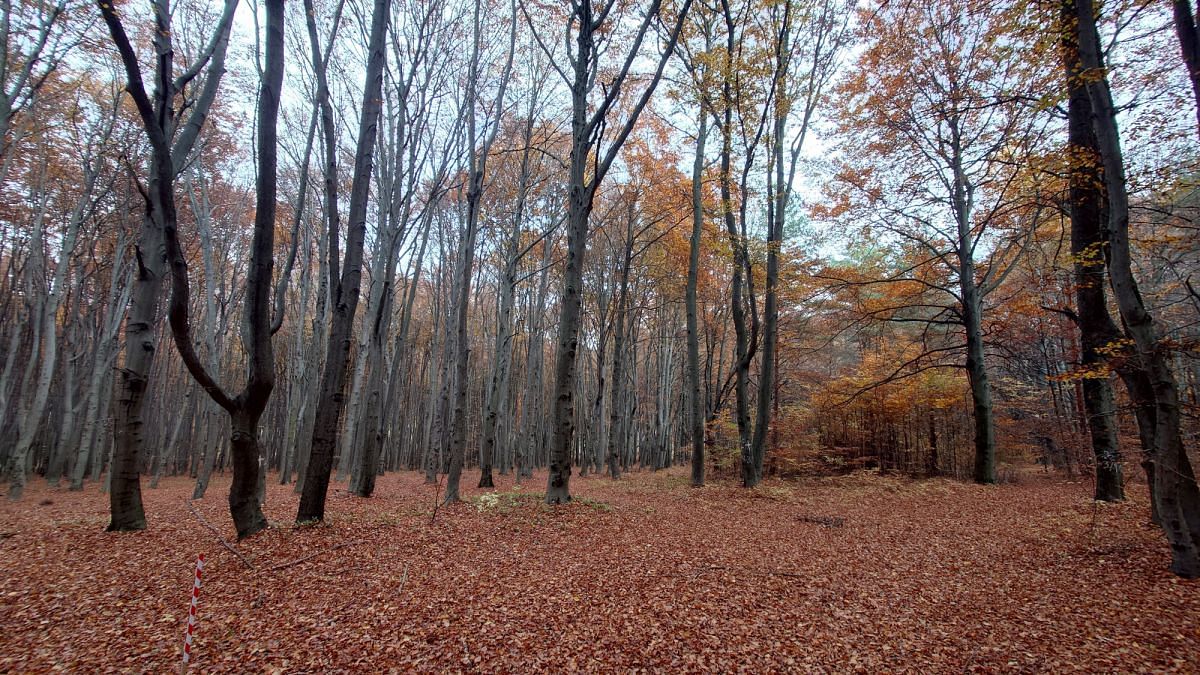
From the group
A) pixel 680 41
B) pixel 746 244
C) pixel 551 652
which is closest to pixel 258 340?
pixel 551 652

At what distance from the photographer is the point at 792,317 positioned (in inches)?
706

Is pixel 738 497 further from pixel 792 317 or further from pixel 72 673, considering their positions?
pixel 792 317

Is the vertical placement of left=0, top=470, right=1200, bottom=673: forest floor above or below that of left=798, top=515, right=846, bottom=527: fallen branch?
above

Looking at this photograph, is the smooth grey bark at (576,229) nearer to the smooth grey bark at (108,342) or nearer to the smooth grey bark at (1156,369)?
the smooth grey bark at (1156,369)

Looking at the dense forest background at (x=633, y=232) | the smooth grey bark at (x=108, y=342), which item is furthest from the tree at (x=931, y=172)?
the smooth grey bark at (x=108, y=342)

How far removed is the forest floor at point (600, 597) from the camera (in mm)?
2875

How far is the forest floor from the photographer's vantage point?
2.88 m

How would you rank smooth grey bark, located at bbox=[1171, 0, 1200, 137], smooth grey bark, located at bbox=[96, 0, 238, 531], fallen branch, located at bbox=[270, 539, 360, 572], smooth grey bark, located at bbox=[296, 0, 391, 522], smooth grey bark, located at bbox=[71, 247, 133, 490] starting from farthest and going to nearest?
smooth grey bark, located at bbox=[71, 247, 133, 490]
smooth grey bark, located at bbox=[296, 0, 391, 522]
smooth grey bark, located at bbox=[96, 0, 238, 531]
fallen branch, located at bbox=[270, 539, 360, 572]
smooth grey bark, located at bbox=[1171, 0, 1200, 137]

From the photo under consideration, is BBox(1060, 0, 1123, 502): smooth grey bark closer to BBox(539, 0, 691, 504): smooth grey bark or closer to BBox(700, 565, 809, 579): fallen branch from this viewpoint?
BBox(700, 565, 809, 579): fallen branch

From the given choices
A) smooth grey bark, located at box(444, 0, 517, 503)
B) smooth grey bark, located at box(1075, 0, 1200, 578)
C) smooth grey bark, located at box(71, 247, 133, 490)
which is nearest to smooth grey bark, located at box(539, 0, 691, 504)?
smooth grey bark, located at box(444, 0, 517, 503)

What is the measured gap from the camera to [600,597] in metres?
3.85

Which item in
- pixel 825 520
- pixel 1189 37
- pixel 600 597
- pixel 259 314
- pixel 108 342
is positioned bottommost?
pixel 825 520

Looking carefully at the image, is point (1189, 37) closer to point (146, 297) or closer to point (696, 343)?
point (696, 343)

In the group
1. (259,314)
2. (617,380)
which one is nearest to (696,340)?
(617,380)
